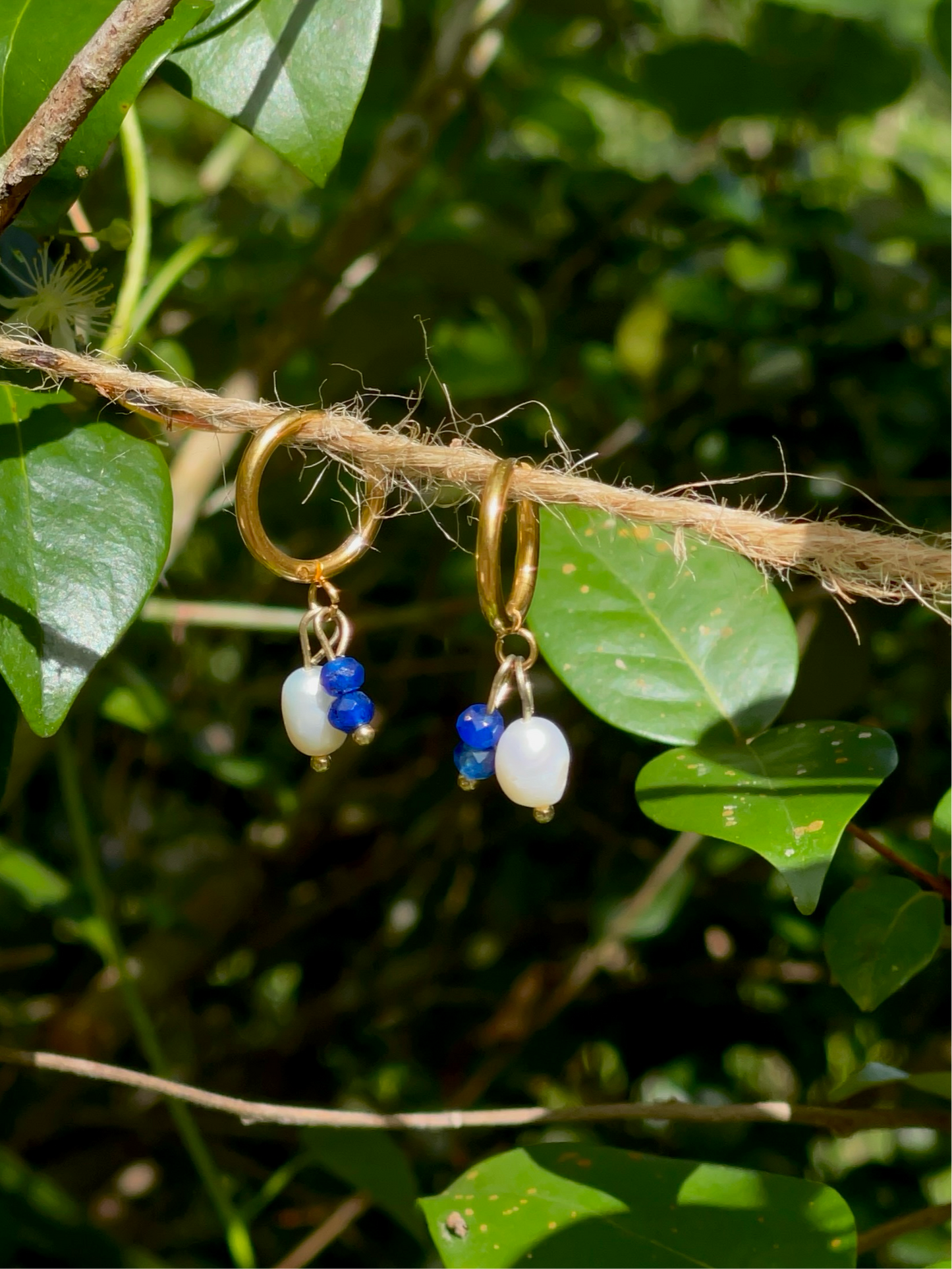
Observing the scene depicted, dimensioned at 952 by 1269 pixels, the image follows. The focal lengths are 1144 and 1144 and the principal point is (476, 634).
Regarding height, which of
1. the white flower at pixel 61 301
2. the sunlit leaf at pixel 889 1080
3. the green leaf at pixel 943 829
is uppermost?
the white flower at pixel 61 301

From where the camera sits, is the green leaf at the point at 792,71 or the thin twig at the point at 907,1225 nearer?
the thin twig at the point at 907,1225

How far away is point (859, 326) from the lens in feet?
2.42

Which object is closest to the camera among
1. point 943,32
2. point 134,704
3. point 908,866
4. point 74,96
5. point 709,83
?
point 74,96

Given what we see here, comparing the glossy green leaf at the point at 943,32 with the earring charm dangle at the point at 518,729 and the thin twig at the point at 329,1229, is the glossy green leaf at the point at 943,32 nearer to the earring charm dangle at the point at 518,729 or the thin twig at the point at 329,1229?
the earring charm dangle at the point at 518,729

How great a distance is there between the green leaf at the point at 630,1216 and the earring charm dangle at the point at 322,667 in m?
0.17

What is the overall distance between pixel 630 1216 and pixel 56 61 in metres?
0.44

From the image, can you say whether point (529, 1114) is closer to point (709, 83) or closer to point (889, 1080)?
point (889, 1080)

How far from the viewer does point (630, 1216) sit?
0.41m

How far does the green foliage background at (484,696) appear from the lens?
0.77 meters

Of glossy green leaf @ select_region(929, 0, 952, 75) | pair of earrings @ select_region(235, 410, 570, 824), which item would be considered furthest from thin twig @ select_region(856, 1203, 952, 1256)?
glossy green leaf @ select_region(929, 0, 952, 75)

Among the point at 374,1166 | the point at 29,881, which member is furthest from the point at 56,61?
A: the point at 374,1166

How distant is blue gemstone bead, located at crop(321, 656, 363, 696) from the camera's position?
38 centimetres

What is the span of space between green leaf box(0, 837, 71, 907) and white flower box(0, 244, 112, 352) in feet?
1.21

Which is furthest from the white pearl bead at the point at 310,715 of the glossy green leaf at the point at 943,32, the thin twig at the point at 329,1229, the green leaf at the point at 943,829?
the glossy green leaf at the point at 943,32
